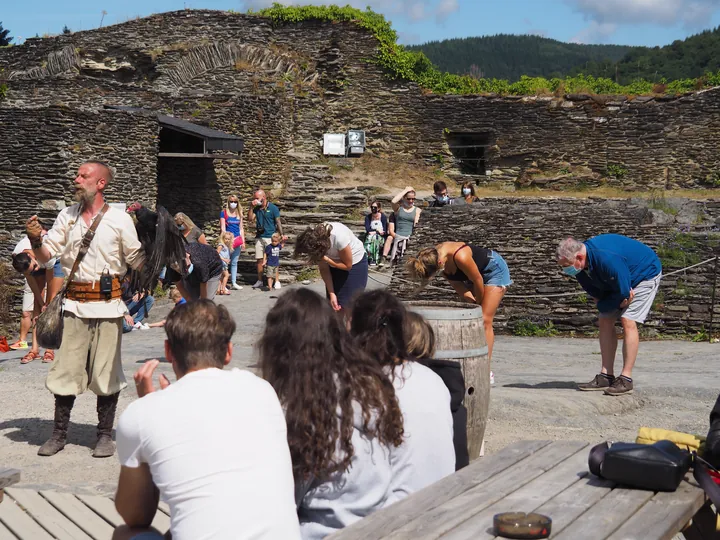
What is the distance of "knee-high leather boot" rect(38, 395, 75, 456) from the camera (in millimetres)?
5902

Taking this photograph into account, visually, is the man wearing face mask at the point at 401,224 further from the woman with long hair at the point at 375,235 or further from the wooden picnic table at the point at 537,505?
the wooden picnic table at the point at 537,505

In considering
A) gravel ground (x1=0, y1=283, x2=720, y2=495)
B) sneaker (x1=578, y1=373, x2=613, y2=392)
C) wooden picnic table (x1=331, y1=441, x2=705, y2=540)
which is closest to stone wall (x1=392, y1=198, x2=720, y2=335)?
gravel ground (x1=0, y1=283, x2=720, y2=495)

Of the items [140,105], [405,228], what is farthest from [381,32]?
[405,228]

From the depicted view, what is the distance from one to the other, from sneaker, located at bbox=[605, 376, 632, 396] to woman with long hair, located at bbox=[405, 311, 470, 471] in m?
3.45

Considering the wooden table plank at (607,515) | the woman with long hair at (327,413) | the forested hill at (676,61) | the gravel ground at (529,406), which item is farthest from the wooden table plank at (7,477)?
the forested hill at (676,61)

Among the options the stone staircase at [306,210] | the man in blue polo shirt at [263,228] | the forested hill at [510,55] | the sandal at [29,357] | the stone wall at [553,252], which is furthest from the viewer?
the forested hill at [510,55]

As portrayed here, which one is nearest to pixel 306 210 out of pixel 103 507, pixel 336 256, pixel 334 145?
pixel 334 145

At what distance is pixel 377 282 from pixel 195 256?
8.06 m

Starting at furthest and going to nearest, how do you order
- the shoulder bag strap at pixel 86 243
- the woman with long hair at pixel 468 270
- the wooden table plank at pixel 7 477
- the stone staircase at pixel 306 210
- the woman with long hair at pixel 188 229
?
the stone staircase at pixel 306 210
the woman with long hair at pixel 188 229
the woman with long hair at pixel 468 270
the shoulder bag strap at pixel 86 243
the wooden table plank at pixel 7 477

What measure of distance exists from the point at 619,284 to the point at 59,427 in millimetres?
4361

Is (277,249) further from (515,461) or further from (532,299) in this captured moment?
(515,461)

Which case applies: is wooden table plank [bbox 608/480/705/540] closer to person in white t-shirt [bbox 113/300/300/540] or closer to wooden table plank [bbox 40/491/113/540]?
person in white t-shirt [bbox 113/300/300/540]

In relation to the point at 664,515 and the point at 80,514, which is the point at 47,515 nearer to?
the point at 80,514

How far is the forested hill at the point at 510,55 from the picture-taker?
6706 centimetres
